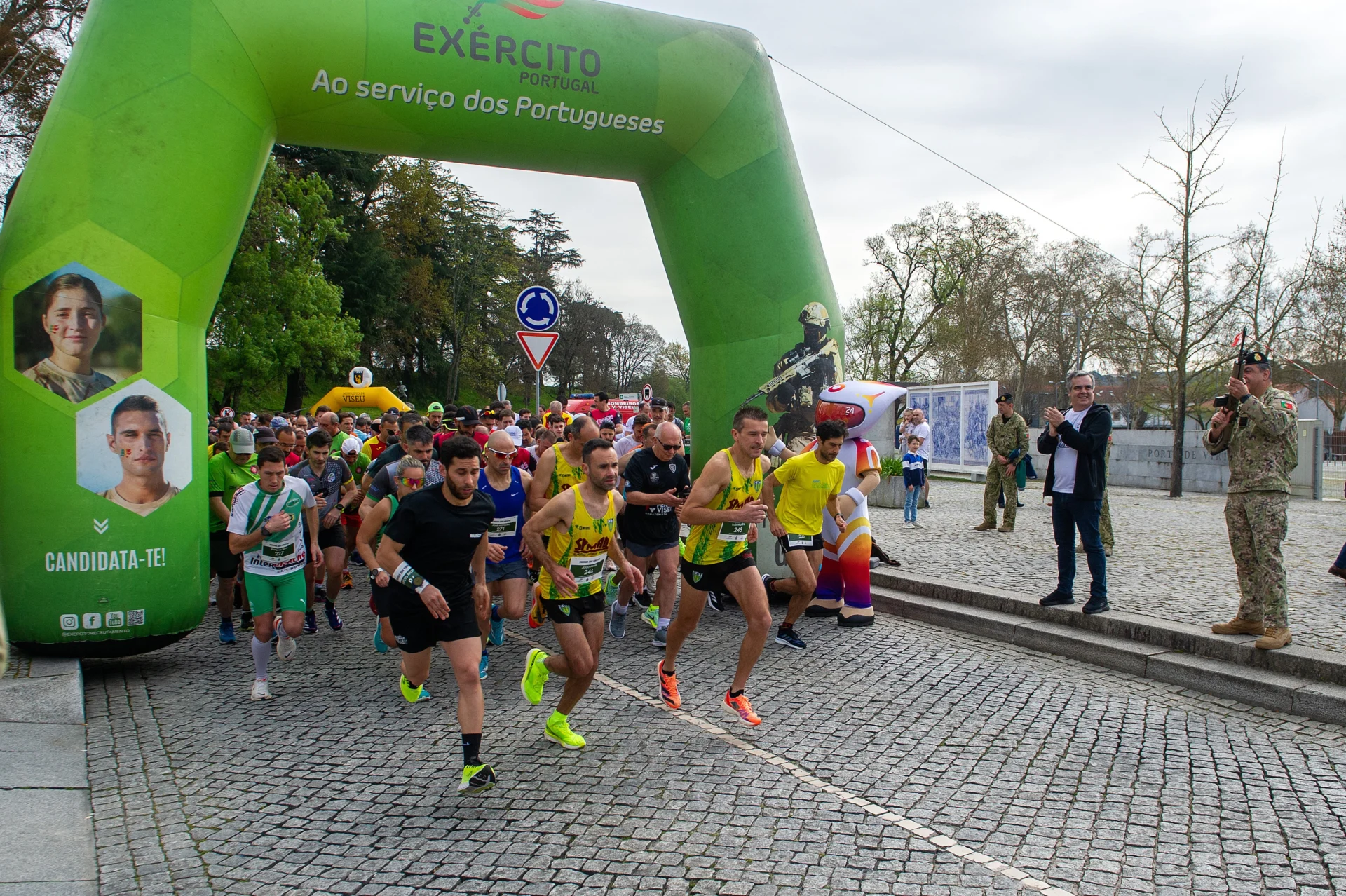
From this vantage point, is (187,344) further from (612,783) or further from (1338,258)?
(1338,258)

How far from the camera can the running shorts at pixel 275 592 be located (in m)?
6.40

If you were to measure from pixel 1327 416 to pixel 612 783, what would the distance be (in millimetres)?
73074

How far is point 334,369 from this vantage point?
1420 inches

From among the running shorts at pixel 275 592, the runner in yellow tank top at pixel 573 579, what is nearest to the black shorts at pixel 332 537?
the running shorts at pixel 275 592

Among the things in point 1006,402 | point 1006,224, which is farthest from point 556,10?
point 1006,224

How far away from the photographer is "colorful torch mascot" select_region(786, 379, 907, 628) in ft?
27.0

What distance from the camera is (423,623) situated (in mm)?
4926

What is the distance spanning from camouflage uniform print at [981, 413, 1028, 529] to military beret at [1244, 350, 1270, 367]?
665 centimetres

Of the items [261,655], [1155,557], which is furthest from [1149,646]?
[261,655]

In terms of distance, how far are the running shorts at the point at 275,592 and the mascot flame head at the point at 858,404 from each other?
4.72 metres

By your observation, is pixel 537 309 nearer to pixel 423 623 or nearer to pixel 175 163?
pixel 175 163

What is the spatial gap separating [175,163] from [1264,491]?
7853mm

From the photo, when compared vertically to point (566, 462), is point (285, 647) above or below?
below

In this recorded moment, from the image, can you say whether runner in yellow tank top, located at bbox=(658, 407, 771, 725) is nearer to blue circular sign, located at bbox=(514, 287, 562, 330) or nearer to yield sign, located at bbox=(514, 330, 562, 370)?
yield sign, located at bbox=(514, 330, 562, 370)
